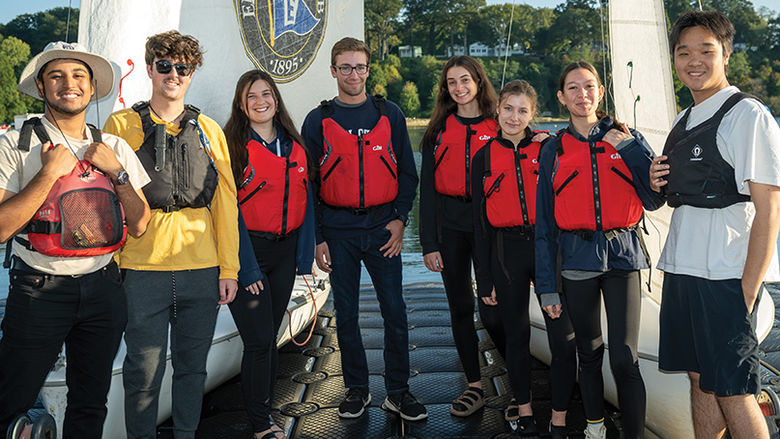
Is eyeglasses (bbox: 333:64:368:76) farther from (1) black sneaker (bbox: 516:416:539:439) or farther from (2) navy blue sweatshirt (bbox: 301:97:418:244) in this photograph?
(1) black sneaker (bbox: 516:416:539:439)

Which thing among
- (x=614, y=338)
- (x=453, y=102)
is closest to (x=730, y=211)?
Answer: (x=614, y=338)

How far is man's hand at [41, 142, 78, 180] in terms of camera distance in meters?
2.11

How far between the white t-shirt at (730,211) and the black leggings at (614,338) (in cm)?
25

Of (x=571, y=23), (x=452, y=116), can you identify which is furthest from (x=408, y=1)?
(x=452, y=116)

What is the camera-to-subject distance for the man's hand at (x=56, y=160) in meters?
2.11

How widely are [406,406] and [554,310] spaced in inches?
39.6

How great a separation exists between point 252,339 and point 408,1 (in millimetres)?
98074

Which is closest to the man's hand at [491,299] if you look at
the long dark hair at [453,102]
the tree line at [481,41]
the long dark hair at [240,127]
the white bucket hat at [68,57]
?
the long dark hair at [453,102]

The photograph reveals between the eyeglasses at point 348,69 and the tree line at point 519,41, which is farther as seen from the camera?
the tree line at point 519,41

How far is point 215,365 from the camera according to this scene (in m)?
3.51

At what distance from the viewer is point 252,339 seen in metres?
2.85

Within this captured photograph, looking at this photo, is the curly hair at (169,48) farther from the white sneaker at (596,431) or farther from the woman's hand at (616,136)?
the white sneaker at (596,431)

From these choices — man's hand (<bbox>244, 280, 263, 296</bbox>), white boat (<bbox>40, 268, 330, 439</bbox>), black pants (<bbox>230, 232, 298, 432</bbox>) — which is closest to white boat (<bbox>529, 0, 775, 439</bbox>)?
white boat (<bbox>40, 268, 330, 439</bbox>)

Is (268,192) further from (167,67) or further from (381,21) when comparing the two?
(381,21)
